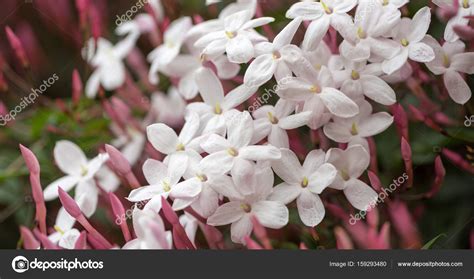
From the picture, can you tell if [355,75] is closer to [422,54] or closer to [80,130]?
[422,54]

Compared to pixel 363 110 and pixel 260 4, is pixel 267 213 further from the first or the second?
pixel 260 4

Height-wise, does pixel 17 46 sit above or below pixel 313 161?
above

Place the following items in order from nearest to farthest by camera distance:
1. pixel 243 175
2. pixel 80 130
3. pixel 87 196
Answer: pixel 243 175, pixel 87 196, pixel 80 130


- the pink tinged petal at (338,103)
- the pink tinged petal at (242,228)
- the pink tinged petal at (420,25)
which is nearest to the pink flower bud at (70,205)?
the pink tinged petal at (242,228)

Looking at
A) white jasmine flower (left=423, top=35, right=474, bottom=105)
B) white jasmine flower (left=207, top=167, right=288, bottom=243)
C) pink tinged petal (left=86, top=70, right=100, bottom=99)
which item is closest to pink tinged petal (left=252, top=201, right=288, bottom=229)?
white jasmine flower (left=207, top=167, right=288, bottom=243)

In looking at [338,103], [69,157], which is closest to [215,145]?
[338,103]
